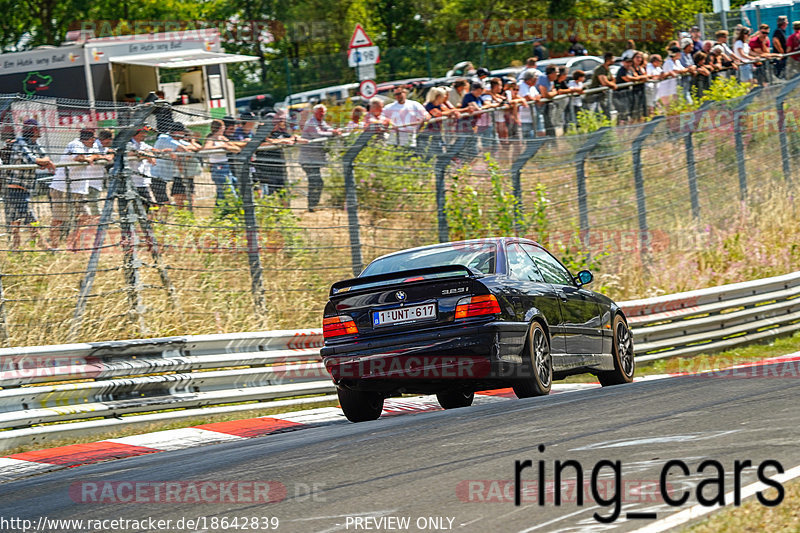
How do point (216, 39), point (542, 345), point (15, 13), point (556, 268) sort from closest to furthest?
point (542, 345), point (556, 268), point (216, 39), point (15, 13)

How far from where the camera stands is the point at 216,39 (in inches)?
1168

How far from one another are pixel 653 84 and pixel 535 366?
14.1 m

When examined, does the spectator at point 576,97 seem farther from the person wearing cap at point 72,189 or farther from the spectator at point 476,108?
the person wearing cap at point 72,189

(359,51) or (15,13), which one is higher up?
(15,13)

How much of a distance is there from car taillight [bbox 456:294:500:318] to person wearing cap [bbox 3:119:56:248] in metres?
4.65

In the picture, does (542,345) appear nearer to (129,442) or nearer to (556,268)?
(556,268)

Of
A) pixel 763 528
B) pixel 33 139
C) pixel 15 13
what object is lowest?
pixel 763 528

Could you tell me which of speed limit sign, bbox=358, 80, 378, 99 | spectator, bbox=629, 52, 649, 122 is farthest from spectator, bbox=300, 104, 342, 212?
spectator, bbox=629, 52, 649, 122

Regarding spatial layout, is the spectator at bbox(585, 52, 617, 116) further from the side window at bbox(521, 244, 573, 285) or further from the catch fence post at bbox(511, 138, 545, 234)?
the side window at bbox(521, 244, 573, 285)

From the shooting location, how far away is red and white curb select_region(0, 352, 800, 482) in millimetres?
8914

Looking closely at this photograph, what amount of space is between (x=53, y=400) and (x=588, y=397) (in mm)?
4281

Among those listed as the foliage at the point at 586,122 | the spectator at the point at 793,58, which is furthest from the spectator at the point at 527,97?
the spectator at the point at 793,58

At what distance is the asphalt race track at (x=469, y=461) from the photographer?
5.57 m

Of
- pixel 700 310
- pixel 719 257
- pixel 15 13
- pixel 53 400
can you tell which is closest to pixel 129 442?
pixel 53 400
